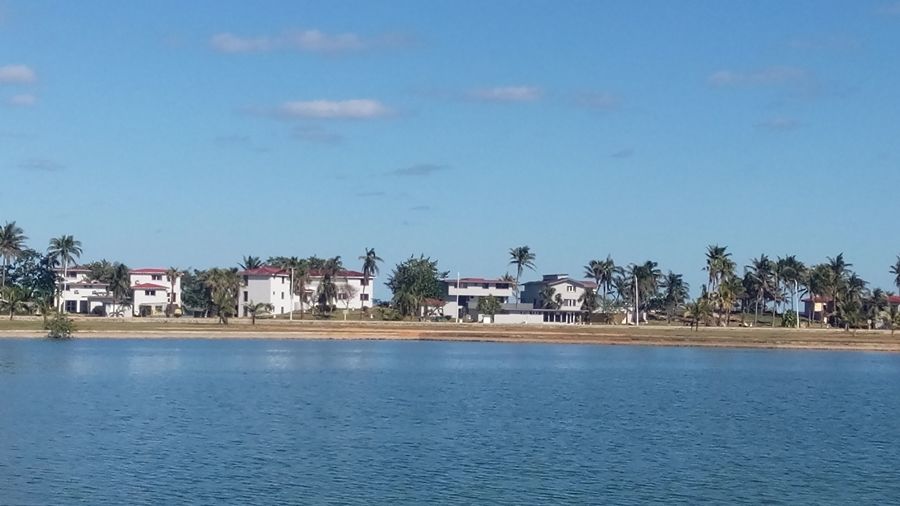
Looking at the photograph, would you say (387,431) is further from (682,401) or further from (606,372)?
(606,372)

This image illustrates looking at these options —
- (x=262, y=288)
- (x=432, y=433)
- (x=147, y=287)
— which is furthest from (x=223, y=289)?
(x=432, y=433)

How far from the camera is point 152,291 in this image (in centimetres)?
15925

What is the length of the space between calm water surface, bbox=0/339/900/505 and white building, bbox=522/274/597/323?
8007 cm

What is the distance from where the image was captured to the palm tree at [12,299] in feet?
398

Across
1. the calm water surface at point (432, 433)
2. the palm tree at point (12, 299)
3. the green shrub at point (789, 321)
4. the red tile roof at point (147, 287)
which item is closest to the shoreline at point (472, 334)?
the palm tree at point (12, 299)

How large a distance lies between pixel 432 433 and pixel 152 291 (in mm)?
119121

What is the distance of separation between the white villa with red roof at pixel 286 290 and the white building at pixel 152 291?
11019 mm

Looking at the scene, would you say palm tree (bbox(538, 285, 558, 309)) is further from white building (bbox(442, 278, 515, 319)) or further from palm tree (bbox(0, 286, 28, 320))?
palm tree (bbox(0, 286, 28, 320))

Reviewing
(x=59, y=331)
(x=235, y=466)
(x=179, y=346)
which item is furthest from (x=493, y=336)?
(x=235, y=466)

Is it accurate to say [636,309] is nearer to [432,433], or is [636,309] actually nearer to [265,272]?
[265,272]

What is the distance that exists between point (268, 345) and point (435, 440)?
2726 inches

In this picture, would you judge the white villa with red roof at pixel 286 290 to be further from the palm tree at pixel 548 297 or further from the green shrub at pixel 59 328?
the green shrub at pixel 59 328

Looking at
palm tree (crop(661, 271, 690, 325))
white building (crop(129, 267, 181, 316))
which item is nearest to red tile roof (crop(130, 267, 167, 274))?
white building (crop(129, 267, 181, 316))

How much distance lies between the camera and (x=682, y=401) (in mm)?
63562
